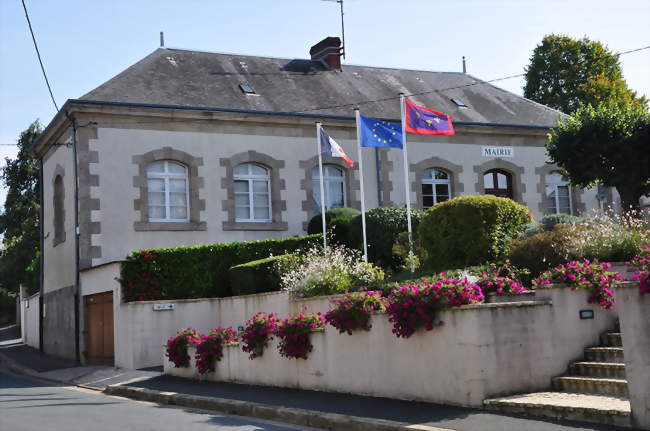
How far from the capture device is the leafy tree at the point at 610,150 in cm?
1750

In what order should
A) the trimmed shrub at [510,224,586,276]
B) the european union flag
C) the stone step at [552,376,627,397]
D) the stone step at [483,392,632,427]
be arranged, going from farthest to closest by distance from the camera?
1. the european union flag
2. the trimmed shrub at [510,224,586,276]
3. the stone step at [552,376,627,397]
4. the stone step at [483,392,632,427]

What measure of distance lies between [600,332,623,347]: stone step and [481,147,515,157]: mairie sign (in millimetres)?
14730

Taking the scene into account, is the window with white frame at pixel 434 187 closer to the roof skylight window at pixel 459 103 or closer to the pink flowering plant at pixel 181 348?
the roof skylight window at pixel 459 103

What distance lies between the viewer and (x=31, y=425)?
9.39 meters

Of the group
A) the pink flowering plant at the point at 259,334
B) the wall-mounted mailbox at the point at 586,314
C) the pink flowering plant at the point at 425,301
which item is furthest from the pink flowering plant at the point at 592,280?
the pink flowering plant at the point at 259,334

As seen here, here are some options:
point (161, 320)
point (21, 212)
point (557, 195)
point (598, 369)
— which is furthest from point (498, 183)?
point (21, 212)

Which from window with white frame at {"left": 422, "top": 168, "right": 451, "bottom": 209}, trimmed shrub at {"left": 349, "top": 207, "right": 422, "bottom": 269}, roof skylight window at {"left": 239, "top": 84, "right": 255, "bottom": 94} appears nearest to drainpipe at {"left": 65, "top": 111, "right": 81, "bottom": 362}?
roof skylight window at {"left": 239, "top": 84, "right": 255, "bottom": 94}

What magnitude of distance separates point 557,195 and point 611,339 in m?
16.0

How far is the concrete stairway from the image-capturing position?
7.64 metres

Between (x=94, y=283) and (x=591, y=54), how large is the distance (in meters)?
28.3

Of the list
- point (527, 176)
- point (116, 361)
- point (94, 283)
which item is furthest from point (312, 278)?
point (527, 176)

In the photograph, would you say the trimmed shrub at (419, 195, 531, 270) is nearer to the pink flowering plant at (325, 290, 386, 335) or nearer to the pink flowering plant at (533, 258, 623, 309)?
the pink flowering plant at (325, 290, 386, 335)

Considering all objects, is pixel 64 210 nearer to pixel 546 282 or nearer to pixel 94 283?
pixel 94 283

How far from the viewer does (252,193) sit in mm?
21328
